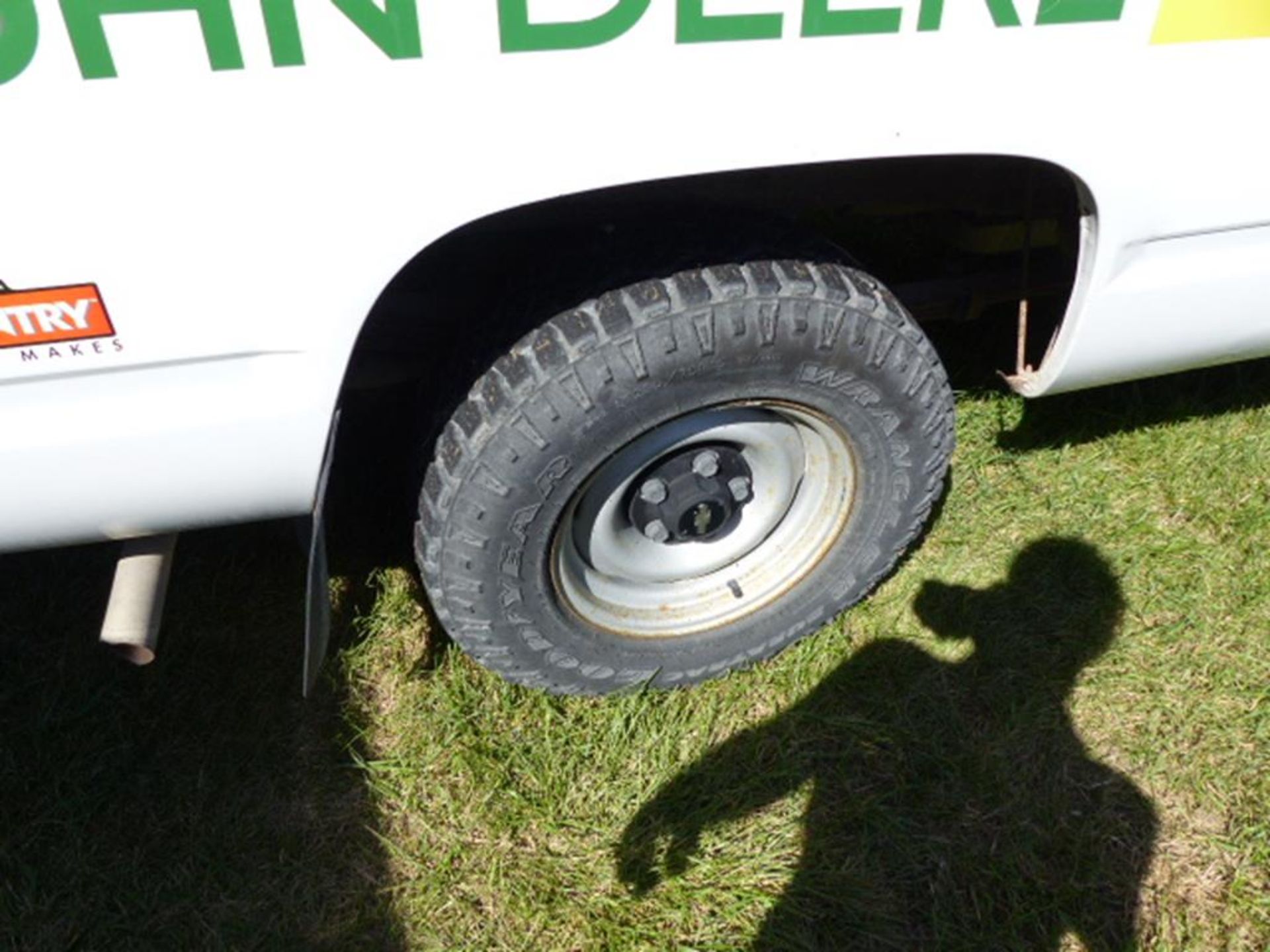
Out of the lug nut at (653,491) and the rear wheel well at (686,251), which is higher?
the rear wheel well at (686,251)

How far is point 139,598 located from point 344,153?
2.95 feet

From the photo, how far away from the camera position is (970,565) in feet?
8.49

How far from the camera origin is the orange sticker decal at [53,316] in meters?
1.36

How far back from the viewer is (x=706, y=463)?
2.11m

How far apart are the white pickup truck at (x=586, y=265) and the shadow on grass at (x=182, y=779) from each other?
0.47 metres

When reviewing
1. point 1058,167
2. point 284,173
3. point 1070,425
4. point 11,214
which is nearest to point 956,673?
point 1070,425

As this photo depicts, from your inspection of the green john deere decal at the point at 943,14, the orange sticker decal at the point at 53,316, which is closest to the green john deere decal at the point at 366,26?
the orange sticker decal at the point at 53,316

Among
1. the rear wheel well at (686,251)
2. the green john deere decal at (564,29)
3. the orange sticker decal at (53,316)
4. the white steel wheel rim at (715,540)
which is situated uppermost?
the green john deere decal at (564,29)

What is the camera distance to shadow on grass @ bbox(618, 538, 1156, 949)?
6.50 feet

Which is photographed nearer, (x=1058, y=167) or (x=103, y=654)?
(x=1058, y=167)

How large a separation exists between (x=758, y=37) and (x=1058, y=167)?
59cm

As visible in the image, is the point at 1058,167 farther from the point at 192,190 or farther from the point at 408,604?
the point at 408,604

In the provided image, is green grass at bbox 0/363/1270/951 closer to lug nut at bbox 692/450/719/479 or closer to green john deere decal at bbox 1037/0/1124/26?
lug nut at bbox 692/450/719/479

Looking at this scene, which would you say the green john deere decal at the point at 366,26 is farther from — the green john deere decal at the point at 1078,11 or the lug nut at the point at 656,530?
the lug nut at the point at 656,530
